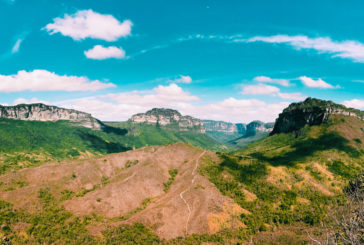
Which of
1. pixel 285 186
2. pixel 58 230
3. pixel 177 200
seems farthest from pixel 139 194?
pixel 285 186

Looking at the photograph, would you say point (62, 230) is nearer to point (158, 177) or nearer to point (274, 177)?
point (158, 177)

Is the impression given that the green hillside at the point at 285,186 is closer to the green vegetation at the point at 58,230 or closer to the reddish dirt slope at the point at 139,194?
the reddish dirt slope at the point at 139,194

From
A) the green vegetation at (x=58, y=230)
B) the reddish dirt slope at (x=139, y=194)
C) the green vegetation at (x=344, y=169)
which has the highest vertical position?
the green vegetation at (x=344, y=169)

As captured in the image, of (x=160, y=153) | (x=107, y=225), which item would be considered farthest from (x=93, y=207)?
(x=160, y=153)

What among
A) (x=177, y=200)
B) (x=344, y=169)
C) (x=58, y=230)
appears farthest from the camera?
(x=344, y=169)

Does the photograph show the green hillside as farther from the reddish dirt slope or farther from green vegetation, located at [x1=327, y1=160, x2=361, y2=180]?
the reddish dirt slope

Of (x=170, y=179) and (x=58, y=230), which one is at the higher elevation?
(x=170, y=179)

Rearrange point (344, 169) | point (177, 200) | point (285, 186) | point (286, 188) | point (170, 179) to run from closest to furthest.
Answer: point (177, 200), point (286, 188), point (285, 186), point (170, 179), point (344, 169)

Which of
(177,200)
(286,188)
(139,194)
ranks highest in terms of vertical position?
(286,188)

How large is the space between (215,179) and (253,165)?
37002 millimetres

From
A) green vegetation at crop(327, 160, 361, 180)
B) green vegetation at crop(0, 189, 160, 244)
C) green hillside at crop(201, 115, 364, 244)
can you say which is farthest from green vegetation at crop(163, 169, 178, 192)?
green vegetation at crop(327, 160, 361, 180)

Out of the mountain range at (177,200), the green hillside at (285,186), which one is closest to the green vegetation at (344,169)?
the green hillside at (285,186)

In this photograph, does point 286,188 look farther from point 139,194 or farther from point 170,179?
point 139,194

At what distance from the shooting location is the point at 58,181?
15112 centimetres
